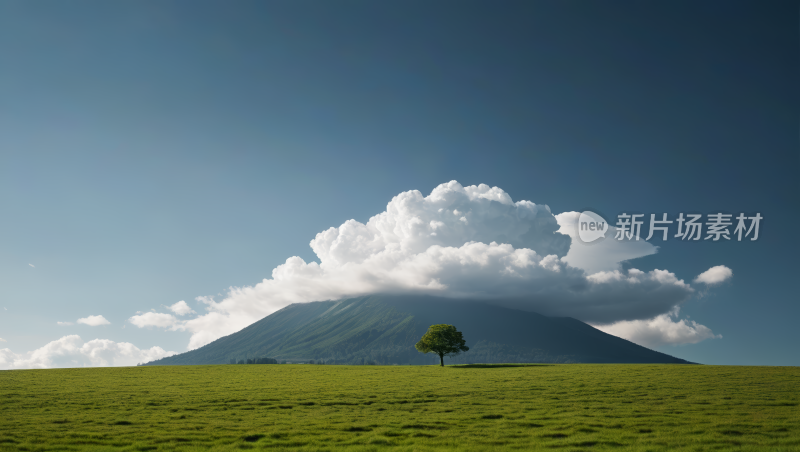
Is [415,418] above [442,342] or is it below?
above

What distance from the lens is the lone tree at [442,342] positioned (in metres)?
102

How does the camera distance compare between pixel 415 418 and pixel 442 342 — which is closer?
pixel 415 418

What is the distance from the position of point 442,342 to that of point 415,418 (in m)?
75.8

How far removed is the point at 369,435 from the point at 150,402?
1050 inches

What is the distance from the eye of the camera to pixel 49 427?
26.8 m

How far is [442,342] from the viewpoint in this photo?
10288cm

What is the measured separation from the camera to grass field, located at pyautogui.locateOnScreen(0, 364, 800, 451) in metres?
22.0

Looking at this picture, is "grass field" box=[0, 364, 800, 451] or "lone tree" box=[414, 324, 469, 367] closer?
"grass field" box=[0, 364, 800, 451]

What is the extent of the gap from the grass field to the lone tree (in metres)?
54.7

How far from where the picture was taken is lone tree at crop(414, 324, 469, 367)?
102250 millimetres

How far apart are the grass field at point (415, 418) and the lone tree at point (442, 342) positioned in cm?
5468

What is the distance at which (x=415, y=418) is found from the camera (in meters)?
29.2

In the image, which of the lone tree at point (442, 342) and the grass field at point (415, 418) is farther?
the lone tree at point (442, 342)

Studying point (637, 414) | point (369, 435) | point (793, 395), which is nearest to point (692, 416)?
point (637, 414)
